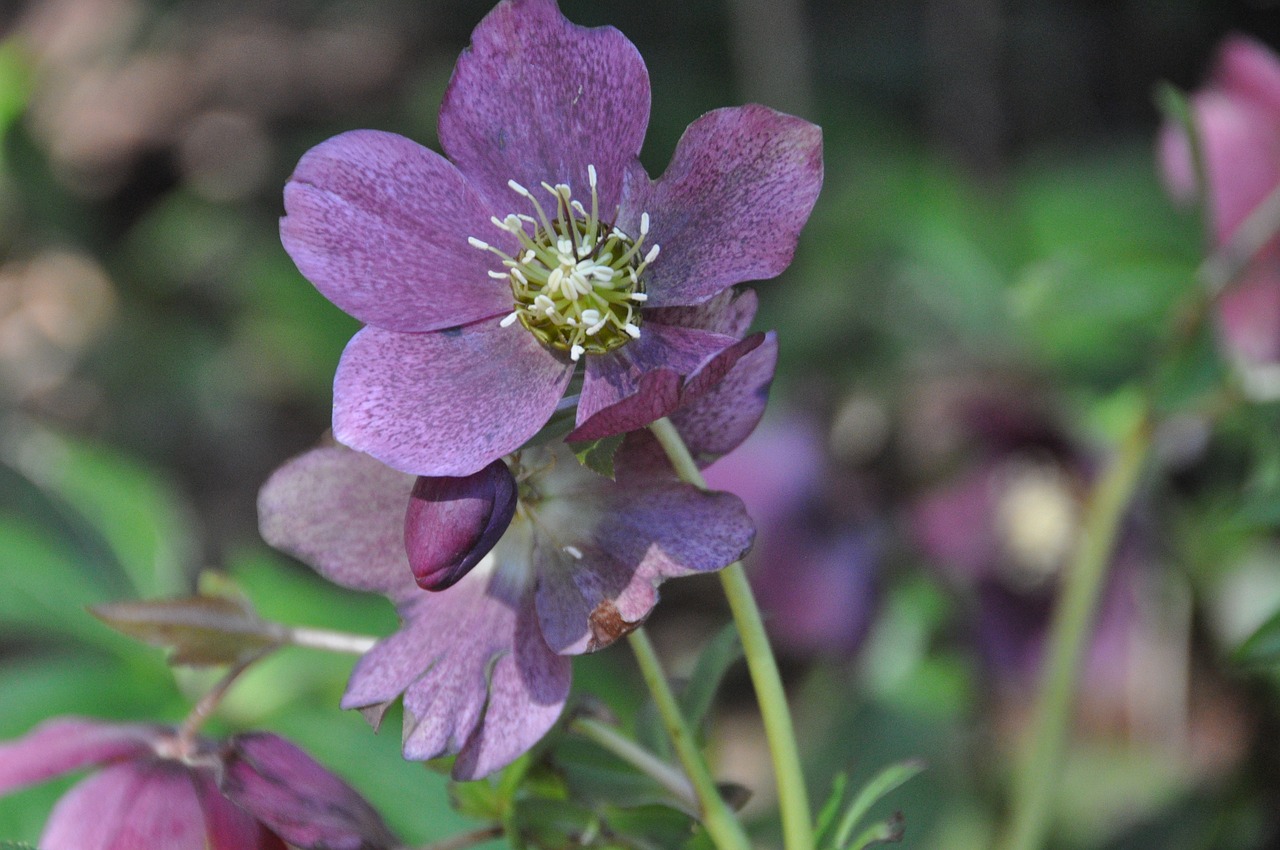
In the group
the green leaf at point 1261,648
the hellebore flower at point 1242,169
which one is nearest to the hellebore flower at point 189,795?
the green leaf at point 1261,648

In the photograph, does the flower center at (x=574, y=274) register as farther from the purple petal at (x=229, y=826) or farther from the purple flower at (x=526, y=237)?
the purple petal at (x=229, y=826)

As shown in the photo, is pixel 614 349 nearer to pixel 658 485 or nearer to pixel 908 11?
pixel 658 485

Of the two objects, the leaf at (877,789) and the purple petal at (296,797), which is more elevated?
the purple petal at (296,797)

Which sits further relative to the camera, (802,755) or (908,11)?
(908,11)

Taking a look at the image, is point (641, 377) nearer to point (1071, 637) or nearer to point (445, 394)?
point (445, 394)

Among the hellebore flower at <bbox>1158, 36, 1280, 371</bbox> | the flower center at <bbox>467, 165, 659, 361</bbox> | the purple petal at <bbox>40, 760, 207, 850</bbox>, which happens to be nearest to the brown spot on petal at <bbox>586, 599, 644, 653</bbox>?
the flower center at <bbox>467, 165, 659, 361</bbox>

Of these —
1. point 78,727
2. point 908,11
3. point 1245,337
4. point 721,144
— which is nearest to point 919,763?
point 721,144
